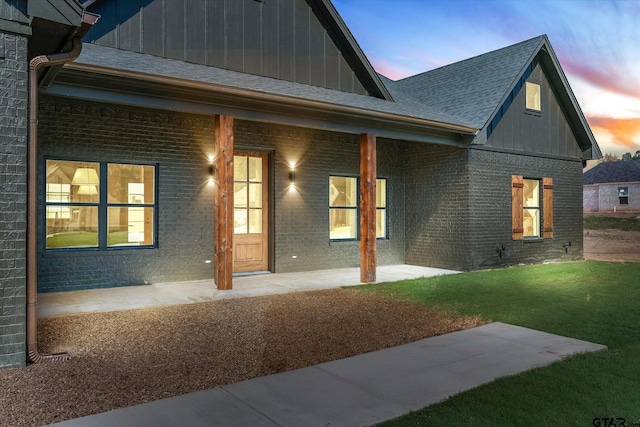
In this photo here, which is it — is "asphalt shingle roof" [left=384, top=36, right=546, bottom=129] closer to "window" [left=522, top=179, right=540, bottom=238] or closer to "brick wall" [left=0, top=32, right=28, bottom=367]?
"window" [left=522, top=179, right=540, bottom=238]

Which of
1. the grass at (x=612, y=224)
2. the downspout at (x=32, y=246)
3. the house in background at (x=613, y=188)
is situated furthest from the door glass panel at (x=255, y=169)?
the house in background at (x=613, y=188)

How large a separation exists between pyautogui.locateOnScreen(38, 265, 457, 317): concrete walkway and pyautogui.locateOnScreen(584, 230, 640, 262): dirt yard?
7197mm

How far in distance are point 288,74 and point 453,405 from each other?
8.01 m

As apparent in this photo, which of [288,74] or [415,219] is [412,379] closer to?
[288,74]

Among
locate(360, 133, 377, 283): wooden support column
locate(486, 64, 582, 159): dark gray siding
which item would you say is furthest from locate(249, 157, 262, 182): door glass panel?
locate(486, 64, 582, 159): dark gray siding

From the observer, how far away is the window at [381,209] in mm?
11789

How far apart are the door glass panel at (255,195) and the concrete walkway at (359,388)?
19.3 ft

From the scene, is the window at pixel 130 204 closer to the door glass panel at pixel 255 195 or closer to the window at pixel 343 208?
the door glass panel at pixel 255 195

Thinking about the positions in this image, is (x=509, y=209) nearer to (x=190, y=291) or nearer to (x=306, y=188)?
(x=306, y=188)

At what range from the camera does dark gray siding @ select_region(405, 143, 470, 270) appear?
10.9 metres

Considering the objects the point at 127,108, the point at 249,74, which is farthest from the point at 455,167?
the point at 127,108

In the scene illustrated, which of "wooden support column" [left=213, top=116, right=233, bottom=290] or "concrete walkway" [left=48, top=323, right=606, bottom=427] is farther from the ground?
"wooden support column" [left=213, top=116, right=233, bottom=290]

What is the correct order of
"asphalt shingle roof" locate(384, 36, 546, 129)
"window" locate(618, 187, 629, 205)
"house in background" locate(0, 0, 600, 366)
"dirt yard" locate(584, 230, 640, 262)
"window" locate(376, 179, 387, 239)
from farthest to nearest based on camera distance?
"window" locate(618, 187, 629, 205) → "dirt yard" locate(584, 230, 640, 262) → "window" locate(376, 179, 387, 239) → "asphalt shingle roof" locate(384, 36, 546, 129) → "house in background" locate(0, 0, 600, 366)

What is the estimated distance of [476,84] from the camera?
1241cm
